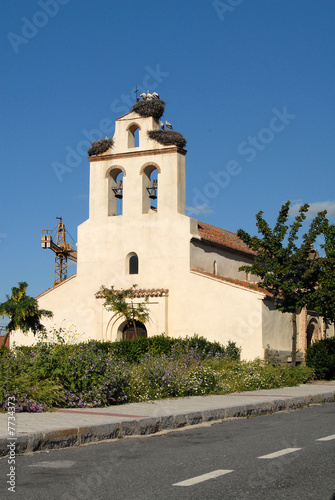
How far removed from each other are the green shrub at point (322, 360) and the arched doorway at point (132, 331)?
893 cm

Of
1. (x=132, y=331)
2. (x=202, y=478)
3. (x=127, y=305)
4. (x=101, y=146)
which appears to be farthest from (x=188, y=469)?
(x=101, y=146)

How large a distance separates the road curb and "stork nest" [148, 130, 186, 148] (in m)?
19.8

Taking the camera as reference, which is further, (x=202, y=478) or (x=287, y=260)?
(x=287, y=260)

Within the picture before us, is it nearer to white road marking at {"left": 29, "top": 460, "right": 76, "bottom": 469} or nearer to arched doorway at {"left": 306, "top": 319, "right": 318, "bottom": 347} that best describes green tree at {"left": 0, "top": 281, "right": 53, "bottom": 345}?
arched doorway at {"left": 306, "top": 319, "right": 318, "bottom": 347}

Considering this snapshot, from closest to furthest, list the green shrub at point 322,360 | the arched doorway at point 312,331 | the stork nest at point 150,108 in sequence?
the green shrub at point 322,360 → the stork nest at point 150,108 → the arched doorway at point 312,331

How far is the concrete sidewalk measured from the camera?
865 centimetres

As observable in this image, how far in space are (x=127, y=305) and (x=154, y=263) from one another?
254cm

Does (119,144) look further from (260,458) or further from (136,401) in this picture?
(260,458)

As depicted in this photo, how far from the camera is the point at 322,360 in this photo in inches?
1070

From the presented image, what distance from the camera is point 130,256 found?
33688 millimetres

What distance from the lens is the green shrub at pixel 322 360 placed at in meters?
27.1

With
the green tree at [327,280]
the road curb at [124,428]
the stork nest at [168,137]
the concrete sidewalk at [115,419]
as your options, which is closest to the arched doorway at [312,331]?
the green tree at [327,280]

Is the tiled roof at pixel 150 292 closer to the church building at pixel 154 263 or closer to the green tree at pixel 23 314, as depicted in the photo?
the church building at pixel 154 263

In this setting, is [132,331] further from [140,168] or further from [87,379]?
[87,379]
